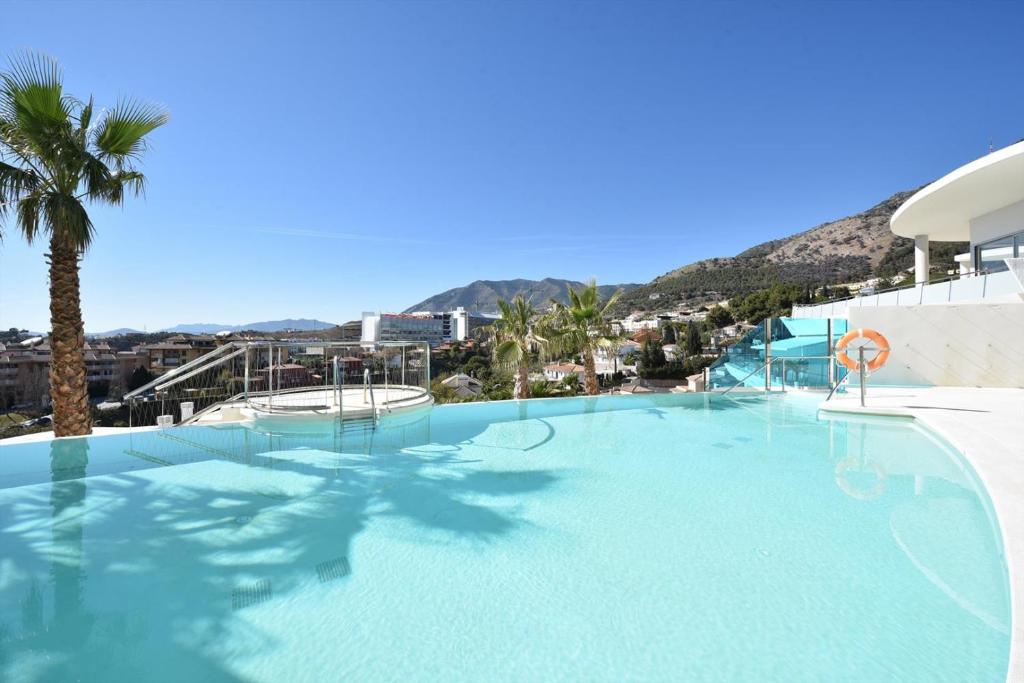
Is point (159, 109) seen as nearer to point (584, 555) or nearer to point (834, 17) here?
point (584, 555)

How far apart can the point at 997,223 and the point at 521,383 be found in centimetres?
1703

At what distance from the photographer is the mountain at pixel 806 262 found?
213ft

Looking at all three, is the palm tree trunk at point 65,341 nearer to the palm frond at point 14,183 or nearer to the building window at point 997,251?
the palm frond at point 14,183

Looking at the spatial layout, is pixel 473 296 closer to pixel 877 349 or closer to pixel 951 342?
pixel 951 342

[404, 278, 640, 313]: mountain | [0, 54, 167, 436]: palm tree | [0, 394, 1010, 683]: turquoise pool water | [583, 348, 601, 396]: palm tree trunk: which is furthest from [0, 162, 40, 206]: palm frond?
[404, 278, 640, 313]: mountain

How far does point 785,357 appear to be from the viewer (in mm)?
11820

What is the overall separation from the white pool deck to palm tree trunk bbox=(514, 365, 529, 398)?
6883mm

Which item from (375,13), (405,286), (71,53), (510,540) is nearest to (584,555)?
(510,540)

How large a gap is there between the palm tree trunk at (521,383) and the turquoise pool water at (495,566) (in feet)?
17.3

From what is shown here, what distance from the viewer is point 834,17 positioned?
14055 millimetres

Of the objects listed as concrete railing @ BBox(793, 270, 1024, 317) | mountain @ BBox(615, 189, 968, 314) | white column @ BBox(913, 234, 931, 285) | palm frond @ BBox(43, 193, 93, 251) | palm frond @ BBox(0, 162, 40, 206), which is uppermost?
mountain @ BBox(615, 189, 968, 314)

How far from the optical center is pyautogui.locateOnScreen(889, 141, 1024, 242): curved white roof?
11328 millimetres

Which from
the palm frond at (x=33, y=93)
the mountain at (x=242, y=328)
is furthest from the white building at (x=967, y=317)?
the mountain at (x=242, y=328)

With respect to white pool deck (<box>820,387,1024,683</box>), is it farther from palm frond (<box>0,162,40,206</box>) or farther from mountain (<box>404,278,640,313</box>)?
mountain (<box>404,278,640,313</box>)
